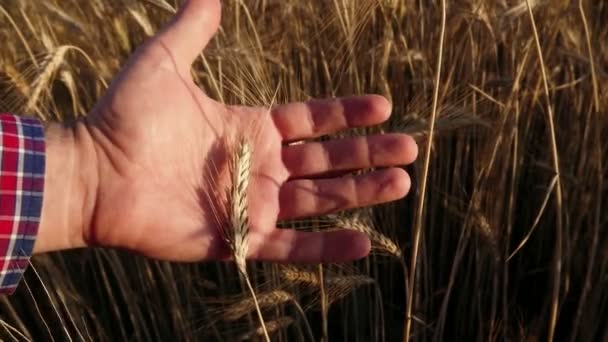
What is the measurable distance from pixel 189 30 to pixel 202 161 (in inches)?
10.4

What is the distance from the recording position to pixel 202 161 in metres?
1.60

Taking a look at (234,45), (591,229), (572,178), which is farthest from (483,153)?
(234,45)

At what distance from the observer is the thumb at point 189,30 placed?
1.57 metres

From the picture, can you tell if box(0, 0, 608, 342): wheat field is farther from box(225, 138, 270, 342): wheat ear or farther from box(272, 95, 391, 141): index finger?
box(225, 138, 270, 342): wheat ear

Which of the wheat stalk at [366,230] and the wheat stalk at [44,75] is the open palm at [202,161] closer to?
the wheat stalk at [366,230]

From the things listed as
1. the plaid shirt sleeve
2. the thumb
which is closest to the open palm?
the thumb

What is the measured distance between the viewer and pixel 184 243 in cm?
155

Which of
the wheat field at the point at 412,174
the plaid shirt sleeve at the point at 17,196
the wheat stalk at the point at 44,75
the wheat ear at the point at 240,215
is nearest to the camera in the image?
the wheat ear at the point at 240,215

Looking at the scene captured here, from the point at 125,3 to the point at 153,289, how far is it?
70 cm

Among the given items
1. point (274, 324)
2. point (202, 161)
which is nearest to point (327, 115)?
point (202, 161)

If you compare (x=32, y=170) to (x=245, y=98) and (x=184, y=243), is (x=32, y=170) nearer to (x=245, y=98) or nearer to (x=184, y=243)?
(x=184, y=243)

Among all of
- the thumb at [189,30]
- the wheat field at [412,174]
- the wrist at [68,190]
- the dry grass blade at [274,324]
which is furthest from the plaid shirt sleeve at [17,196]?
the dry grass blade at [274,324]

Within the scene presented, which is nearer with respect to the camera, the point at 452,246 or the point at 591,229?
the point at 591,229

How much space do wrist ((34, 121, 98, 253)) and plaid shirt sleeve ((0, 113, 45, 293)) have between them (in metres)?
0.04
